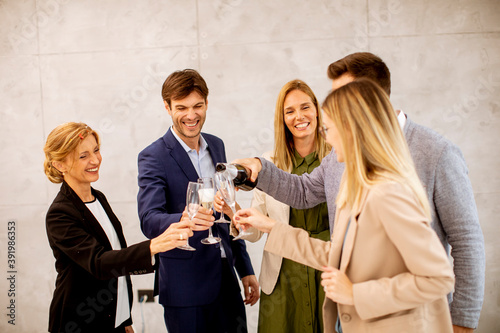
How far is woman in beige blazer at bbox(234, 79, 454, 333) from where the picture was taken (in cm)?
119

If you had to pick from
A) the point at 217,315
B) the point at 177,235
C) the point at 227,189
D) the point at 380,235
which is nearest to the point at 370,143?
the point at 380,235

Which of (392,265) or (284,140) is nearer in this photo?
(392,265)

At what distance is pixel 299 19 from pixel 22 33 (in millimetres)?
2368

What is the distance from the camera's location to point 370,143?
4.16 feet

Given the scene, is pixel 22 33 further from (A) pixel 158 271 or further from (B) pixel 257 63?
(A) pixel 158 271

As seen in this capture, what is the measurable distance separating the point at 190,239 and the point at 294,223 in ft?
1.84

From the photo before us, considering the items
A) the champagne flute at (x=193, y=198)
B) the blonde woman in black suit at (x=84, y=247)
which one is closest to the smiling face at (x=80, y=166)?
the blonde woman in black suit at (x=84, y=247)

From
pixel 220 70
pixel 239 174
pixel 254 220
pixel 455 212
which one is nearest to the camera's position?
pixel 455 212

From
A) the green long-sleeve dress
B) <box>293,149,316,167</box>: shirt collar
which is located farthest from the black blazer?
<box>293,149,316,167</box>: shirt collar

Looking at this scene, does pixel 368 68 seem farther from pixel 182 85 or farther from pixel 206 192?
pixel 182 85

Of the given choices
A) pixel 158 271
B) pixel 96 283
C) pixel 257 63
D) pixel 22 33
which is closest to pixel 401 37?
pixel 257 63

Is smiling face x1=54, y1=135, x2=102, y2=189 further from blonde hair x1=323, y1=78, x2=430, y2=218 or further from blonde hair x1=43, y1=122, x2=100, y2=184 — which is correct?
blonde hair x1=323, y1=78, x2=430, y2=218

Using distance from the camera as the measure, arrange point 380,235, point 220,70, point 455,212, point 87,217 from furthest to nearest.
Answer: point 220,70, point 87,217, point 455,212, point 380,235

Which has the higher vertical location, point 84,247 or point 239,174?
point 239,174
